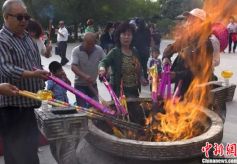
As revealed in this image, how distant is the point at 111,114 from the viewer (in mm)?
3578

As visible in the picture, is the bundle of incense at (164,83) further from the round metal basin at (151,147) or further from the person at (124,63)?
the round metal basin at (151,147)

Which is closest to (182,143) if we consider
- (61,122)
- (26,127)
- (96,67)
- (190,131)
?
(190,131)

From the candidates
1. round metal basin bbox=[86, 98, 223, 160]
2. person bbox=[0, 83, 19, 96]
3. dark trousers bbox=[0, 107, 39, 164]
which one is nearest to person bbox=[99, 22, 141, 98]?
dark trousers bbox=[0, 107, 39, 164]

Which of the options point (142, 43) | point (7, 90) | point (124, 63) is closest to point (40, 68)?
point (7, 90)

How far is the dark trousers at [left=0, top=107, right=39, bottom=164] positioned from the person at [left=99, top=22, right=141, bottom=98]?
136 centimetres

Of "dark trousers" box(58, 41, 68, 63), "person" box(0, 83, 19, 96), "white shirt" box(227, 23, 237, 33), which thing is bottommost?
"dark trousers" box(58, 41, 68, 63)

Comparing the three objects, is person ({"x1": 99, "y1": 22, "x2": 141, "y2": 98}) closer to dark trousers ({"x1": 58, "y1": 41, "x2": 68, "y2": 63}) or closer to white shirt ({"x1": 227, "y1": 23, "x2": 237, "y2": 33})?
dark trousers ({"x1": 58, "y1": 41, "x2": 68, "y2": 63})

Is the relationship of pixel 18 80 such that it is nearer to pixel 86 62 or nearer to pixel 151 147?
pixel 151 147

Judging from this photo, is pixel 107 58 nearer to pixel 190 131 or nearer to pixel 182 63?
pixel 182 63

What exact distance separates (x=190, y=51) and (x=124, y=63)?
2.82 ft

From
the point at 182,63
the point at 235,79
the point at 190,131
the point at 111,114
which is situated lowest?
the point at 235,79

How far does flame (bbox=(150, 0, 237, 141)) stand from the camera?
3635mm

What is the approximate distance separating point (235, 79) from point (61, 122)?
25.9 feet

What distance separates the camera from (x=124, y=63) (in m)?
4.51
